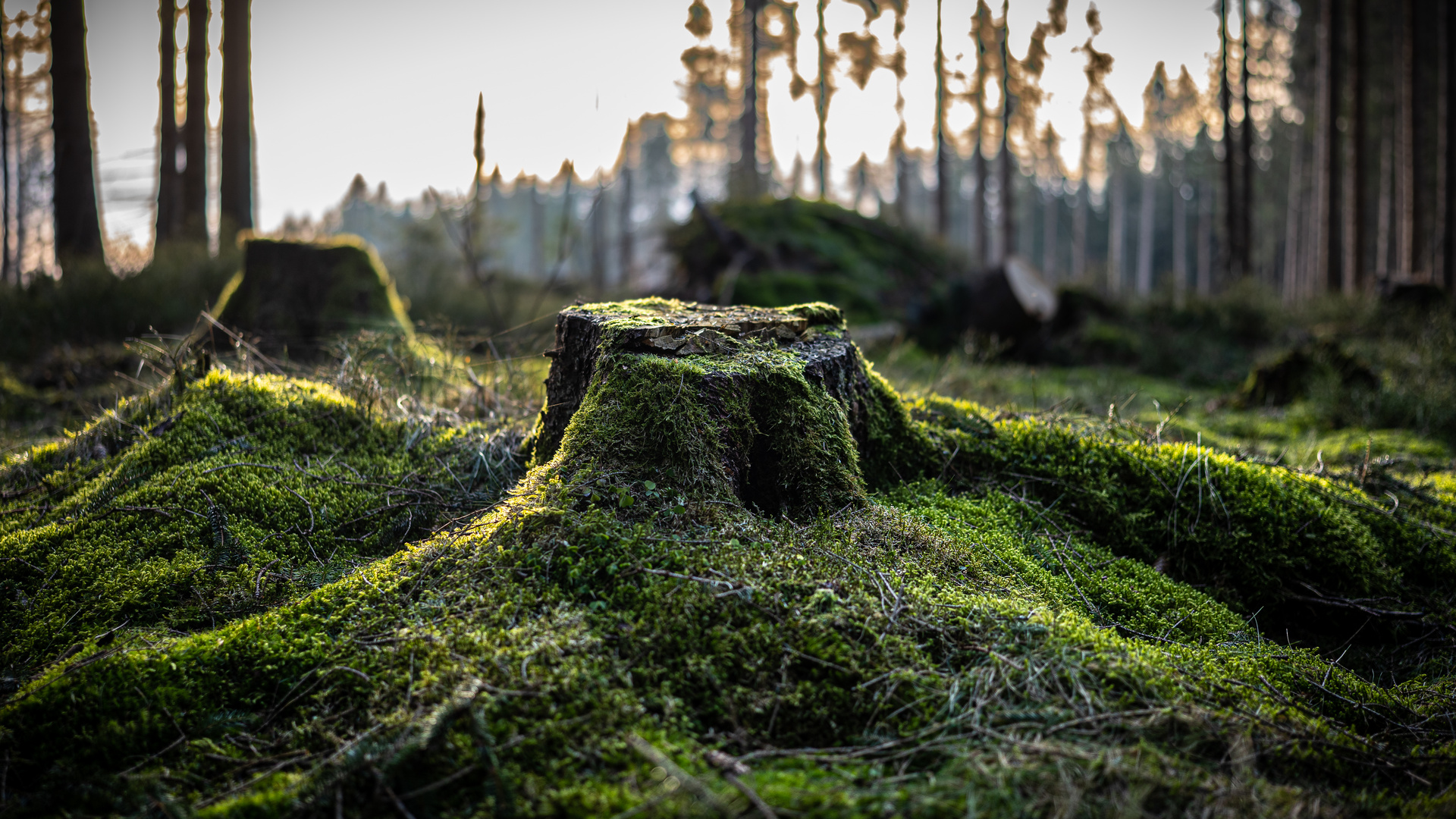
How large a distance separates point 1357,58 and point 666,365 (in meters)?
18.4

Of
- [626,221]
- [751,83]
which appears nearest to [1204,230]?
[626,221]

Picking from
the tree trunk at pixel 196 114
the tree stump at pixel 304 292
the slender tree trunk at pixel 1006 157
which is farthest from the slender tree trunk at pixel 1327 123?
the tree trunk at pixel 196 114

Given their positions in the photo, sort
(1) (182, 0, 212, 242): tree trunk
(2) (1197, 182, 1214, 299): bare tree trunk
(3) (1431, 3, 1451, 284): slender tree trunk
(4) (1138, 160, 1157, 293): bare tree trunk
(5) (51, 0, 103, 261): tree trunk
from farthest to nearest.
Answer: (4) (1138, 160, 1157, 293): bare tree trunk < (2) (1197, 182, 1214, 299): bare tree trunk < (3) (1431, 3, 1451, 284): slender tree trunk < (1) (182, 0, 212, 242): tree trunk < (5) (51, 0, 103, 261): tree trunk

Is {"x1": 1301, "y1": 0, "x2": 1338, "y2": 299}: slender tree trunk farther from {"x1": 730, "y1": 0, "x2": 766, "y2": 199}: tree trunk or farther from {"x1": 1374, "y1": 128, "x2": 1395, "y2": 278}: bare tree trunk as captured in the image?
{"x1": 730, "y1": 0, "x2": 766, "y2": 199}: tree trunk

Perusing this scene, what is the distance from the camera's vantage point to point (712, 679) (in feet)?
5.78

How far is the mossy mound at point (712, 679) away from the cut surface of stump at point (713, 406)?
0.5 inches

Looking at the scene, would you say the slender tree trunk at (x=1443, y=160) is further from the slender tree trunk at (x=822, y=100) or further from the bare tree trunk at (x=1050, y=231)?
the bare tree trunk at (x=1050, y=231)

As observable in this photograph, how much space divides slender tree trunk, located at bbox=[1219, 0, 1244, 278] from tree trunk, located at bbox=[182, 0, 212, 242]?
2002cm

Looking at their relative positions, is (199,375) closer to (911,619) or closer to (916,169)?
(911,619)

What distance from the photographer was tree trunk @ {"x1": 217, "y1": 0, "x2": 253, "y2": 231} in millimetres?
10883

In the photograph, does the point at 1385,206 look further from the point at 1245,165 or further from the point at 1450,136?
the point at 1450,136

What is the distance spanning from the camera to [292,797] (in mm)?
1454

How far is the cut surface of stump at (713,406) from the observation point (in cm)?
240

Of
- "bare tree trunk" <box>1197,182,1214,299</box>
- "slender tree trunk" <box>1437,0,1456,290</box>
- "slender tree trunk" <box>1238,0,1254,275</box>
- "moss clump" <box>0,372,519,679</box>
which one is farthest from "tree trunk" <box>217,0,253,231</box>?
"bare tree trunk" <box>1197,182,1214,299</box>
